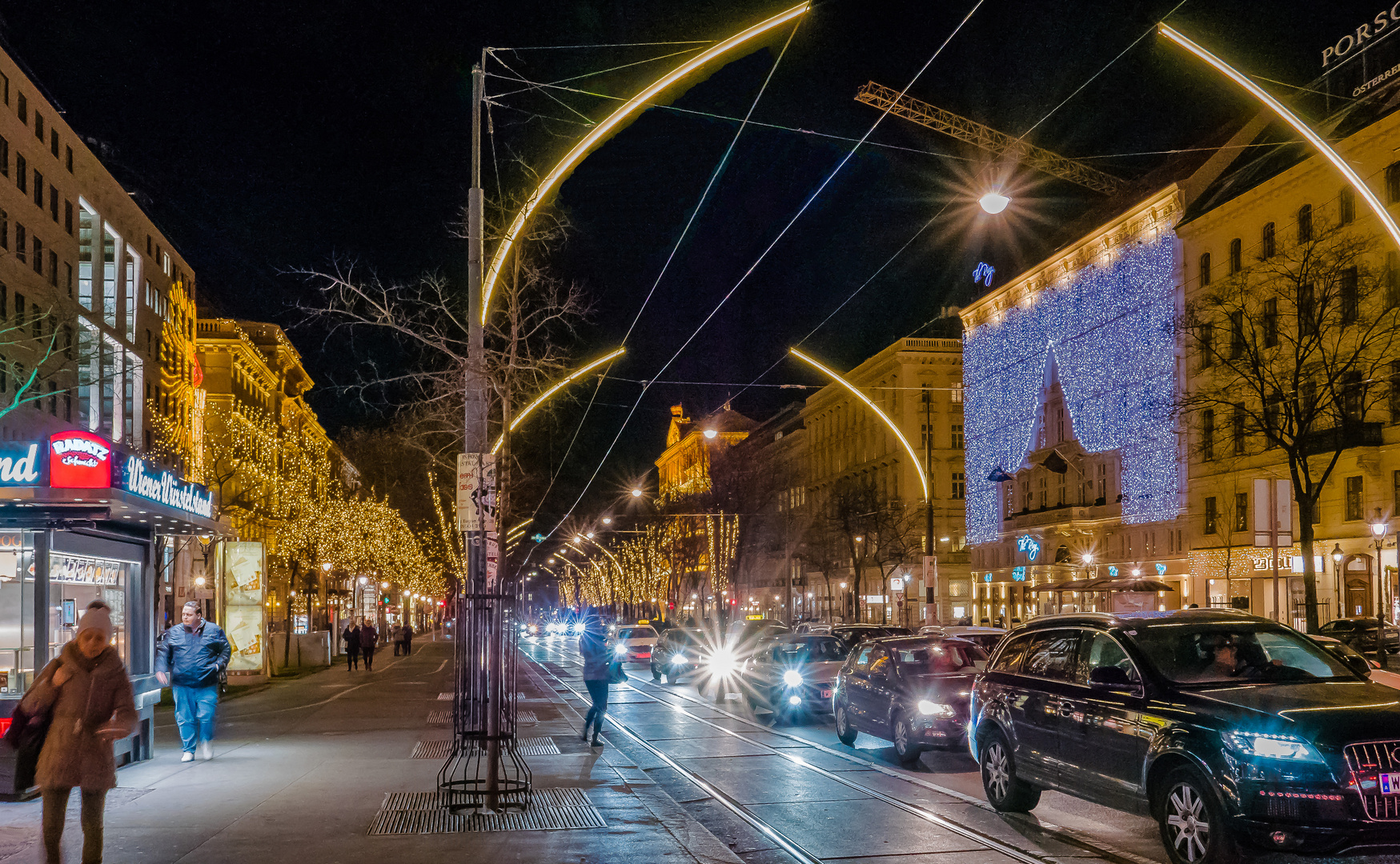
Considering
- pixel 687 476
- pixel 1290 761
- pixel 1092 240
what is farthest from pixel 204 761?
Result: pixel 687 476

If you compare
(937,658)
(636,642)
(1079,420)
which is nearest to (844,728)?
(937,658)

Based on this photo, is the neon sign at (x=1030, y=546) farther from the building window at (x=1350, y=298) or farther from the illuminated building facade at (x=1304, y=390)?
the building window at (x=1350, y=298)

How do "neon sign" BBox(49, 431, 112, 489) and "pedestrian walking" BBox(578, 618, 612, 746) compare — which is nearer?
"neon sign" BBox(49, 431, 112, 489)

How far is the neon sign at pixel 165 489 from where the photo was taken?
46.4 feet

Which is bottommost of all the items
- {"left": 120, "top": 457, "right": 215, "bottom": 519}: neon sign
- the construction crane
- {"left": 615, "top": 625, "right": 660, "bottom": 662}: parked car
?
{"left": 615, "top": 625, "right": 660, "bottom": 662}: parked car

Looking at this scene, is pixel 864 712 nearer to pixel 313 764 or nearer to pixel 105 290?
pixel 313 764

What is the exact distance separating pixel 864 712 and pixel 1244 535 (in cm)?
3660

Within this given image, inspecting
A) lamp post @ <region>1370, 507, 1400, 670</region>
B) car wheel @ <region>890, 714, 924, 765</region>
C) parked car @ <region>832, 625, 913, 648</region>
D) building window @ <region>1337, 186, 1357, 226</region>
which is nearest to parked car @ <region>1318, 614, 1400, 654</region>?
lamp post @ <region>1370, 507, 1400, 670</region>

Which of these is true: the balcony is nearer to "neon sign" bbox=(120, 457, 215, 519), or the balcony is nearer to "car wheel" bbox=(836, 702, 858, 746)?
"car wheel" bbox=(836, 702, 858, 746)

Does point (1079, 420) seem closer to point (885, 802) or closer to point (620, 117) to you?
point (620, 117)

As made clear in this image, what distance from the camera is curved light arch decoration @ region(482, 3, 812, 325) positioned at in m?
12.8

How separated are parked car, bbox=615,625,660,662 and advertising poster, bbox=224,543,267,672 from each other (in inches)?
588

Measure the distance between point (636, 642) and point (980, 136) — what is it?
45295 mm

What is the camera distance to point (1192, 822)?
8969 millimetres
